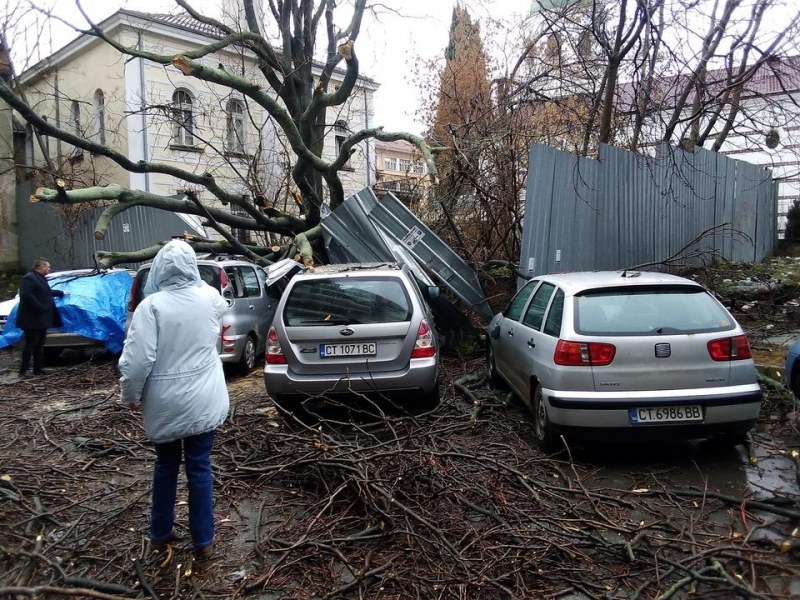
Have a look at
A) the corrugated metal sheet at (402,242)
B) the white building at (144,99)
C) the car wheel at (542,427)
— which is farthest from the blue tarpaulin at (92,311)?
the white building at (144,99)

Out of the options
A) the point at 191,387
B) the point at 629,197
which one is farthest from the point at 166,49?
the point at 191,387

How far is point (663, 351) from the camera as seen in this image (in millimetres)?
4625

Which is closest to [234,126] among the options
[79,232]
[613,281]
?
[79,232]

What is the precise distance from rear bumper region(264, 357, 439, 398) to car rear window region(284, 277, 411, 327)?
48 cm

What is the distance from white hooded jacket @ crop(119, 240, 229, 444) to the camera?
3.41 meters

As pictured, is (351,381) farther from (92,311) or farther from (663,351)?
(92,311)

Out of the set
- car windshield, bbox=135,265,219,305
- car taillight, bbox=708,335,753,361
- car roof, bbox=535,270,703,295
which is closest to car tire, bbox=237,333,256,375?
car windshield, bbox=135,265,219,305

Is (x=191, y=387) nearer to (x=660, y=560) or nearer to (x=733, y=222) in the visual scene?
(x=660, y=560)

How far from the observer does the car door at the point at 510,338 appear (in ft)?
20.4

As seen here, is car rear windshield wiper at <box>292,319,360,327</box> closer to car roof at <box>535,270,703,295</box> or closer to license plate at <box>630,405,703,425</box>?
car roof at <box>535,270,703,295</box>

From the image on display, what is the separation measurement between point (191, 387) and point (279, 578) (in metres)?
1.16

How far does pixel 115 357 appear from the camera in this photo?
1017 cm

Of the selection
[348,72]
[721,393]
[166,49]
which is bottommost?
[721,393]

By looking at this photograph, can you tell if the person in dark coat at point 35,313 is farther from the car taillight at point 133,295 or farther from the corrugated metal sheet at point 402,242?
the corrugated metal sheet at point 402,242
